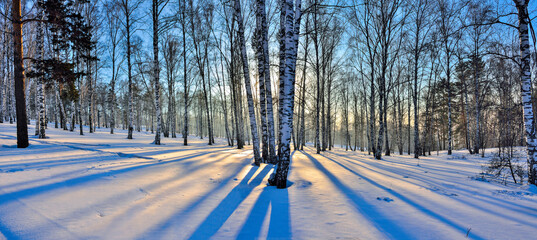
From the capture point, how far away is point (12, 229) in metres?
2.19

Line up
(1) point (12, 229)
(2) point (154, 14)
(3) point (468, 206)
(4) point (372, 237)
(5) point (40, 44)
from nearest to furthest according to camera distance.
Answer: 1. (1) point (12, 229)
2. (4) point (372, 237)
3. (3) point (468, 206)
4. (5) point (40, 44)
5. (2) point (154, 14)

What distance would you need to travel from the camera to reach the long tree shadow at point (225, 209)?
270 cm

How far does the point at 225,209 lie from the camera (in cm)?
356

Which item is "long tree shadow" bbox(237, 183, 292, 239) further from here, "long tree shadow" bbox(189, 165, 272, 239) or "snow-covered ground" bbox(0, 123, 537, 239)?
"long tree shadow" bbox(189, 165, 272, 239)

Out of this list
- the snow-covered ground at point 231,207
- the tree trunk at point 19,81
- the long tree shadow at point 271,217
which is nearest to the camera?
the snow-covered ground at point 231,207

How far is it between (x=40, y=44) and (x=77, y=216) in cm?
1217

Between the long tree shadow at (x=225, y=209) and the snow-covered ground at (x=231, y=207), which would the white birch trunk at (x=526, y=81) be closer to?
the snow-covered ground at (x=231, y=207)

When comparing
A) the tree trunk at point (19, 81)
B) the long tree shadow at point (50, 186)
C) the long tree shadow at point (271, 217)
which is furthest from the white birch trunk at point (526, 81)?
the tree trunk at point (19, 81)

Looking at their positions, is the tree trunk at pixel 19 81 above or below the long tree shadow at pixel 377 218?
above

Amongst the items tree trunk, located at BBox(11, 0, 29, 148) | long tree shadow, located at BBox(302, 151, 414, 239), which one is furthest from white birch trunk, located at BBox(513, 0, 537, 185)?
tree trunk, located at BBox(11, 0, 29, 148)

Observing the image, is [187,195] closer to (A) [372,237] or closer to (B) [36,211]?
(B) [36,211]

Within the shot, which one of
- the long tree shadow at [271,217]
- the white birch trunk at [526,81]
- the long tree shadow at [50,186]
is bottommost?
the long tree shadow at [271,217]

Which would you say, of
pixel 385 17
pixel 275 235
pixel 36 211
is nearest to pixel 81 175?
pixel 36 211

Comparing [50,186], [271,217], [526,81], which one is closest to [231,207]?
[271,217]
